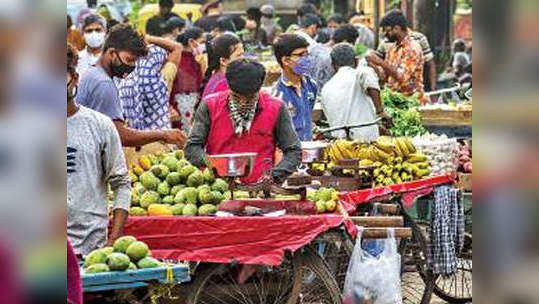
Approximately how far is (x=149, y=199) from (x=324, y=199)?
975mm

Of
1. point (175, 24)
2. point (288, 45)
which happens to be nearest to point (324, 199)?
point (288, 45)

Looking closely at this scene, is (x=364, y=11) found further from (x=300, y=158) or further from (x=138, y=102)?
(x=300, y=158)

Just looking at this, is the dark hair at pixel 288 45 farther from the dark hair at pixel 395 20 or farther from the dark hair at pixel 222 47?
the dark hair at pixel 395 20

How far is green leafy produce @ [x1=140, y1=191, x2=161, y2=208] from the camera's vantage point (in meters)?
6.73

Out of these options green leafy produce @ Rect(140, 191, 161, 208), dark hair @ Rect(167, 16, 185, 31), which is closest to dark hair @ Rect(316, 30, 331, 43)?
dark hair @ Rect(167, 16, 185, 31)

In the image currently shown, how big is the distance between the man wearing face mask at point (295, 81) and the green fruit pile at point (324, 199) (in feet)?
6.06

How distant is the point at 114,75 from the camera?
7062 millimetres

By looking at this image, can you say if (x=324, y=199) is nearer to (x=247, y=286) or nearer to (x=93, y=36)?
(x=247, y=286)

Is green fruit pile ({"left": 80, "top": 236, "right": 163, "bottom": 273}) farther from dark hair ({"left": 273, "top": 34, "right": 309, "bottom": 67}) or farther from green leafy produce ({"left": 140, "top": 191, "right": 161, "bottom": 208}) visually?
dark hair ({"left": 273, "top": 34, "right": 309, "bottom": 67})

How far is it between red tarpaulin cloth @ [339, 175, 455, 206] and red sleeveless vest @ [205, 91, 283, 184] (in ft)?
2.00

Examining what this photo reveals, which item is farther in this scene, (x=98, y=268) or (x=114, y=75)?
(x=114, y=75)

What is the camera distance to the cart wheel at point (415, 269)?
26.0 ft
